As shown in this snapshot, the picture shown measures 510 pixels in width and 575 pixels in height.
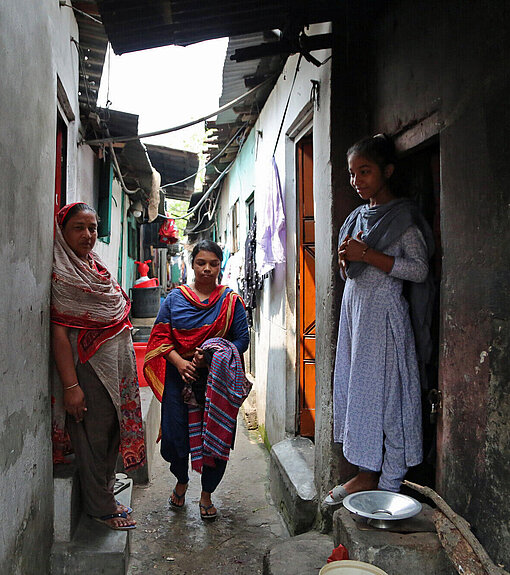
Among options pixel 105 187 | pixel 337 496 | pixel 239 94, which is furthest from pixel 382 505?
pixel 105 187

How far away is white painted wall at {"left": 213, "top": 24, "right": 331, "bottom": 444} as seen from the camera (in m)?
3.64

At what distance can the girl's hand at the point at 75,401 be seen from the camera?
282 centimetres

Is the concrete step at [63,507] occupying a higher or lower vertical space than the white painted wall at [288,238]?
lower

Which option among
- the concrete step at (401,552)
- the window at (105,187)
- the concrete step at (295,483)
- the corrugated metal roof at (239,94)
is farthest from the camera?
the window at (105,187)

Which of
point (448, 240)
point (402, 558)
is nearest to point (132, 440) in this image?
point (402, 558)

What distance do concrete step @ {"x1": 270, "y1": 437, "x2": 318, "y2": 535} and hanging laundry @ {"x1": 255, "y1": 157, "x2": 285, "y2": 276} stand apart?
5.85 feet

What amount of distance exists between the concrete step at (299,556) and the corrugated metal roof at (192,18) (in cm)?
311

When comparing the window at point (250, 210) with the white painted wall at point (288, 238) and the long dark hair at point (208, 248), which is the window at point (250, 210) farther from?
the long dark hair at point (208, 248)

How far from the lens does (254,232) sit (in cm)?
655

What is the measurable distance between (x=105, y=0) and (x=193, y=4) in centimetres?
49

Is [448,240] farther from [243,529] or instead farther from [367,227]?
[243,529]

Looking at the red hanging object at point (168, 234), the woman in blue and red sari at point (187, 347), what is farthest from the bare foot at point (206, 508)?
the red hanging object at point (168, 234)

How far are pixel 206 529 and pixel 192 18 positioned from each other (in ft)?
11.5

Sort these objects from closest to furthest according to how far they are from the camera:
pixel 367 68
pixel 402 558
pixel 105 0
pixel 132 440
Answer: pixel 402 558, pixel 105 0, pixel 132 440, pixel 367 68
